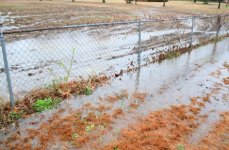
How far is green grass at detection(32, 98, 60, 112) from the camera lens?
5.80m

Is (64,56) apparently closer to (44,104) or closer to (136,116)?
(44,104)

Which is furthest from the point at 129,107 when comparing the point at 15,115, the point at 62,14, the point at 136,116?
the point at 62,14

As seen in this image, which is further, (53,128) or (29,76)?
(29,76)

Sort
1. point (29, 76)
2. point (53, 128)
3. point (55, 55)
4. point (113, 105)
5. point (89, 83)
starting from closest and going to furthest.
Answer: point (53, 128)
point (113, 105)
point (89, 83)
point (29, 76)
point (55, 55)

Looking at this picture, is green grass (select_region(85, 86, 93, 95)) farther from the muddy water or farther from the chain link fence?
the muddy water

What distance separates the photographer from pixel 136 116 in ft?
18.6

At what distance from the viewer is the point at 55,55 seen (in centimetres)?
1060

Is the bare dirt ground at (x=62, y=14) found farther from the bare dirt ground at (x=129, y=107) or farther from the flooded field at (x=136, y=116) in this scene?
the flooded field at (x=136, y=116)

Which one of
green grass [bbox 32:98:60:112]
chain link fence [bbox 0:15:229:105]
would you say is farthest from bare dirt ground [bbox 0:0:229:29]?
green grass [bbox 32:98:60:112]

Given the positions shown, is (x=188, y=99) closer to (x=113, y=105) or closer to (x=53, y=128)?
(x=113, y=105)

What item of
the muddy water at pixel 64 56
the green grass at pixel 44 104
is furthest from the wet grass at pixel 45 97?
the muddy water at pixel 64 56

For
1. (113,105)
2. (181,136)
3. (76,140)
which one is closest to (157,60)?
(113,105)

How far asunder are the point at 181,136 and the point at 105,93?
8.13ft

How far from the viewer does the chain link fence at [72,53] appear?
764cm
